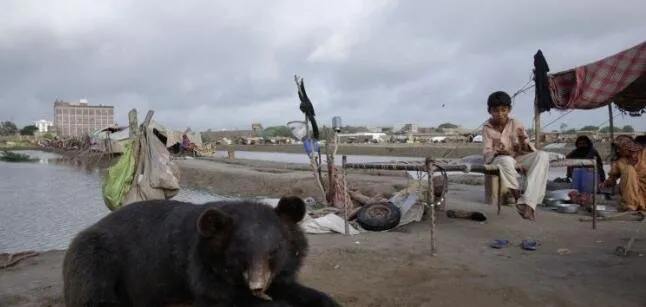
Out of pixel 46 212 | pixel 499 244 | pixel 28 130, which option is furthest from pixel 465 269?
pixel 28 130

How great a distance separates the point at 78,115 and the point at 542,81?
114m

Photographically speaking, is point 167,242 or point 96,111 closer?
point 167,242

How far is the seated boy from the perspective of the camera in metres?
6.96

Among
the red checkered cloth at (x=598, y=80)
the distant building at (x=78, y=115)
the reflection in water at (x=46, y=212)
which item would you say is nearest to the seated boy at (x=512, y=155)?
the red checkered cloth at (x=598, y=80)

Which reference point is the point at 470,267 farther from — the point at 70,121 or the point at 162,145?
the point at 70,121

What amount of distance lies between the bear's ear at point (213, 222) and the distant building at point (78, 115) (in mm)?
114338

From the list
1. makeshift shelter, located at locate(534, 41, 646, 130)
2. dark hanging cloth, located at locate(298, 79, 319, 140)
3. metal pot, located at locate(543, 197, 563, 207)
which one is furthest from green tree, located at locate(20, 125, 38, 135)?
makeshift shelter, located at locate(534, 41, 646, 130)

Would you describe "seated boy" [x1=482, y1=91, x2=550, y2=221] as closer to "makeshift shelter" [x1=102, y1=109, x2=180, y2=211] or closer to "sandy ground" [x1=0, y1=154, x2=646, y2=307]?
"sandy ground" [x1=0, y1=154, x2=646, y2=307]

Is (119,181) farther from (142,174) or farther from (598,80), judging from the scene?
(598,80)

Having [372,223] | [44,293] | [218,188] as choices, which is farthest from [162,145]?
[218,188]

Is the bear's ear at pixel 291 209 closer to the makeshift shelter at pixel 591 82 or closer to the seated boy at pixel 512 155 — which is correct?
the seated boy at pixel 512 155

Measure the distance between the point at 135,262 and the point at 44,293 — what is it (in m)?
2.56

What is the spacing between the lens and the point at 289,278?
107 inches

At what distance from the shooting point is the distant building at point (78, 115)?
109 metres
